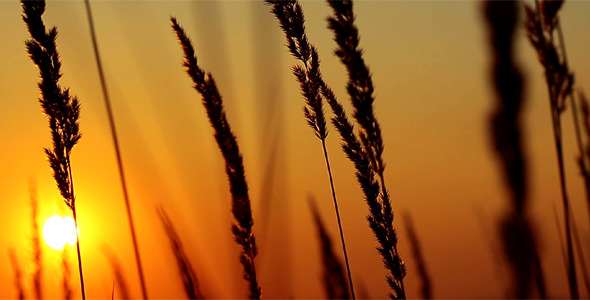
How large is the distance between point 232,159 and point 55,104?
0.91 m

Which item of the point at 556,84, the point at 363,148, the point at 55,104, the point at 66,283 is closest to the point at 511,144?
the point at 556,84

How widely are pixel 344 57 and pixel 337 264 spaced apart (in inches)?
53.0

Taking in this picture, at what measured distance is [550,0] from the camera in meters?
1.98

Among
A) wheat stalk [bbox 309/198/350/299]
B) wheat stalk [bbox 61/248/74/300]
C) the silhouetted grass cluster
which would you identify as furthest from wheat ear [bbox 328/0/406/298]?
wheat stalk [bbox 61/248/74/300]

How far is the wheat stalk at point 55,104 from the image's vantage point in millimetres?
2598

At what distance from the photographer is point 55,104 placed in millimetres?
2605

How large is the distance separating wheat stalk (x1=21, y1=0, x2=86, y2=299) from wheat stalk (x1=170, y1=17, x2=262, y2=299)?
60 cm

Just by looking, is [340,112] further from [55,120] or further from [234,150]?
[55,120]

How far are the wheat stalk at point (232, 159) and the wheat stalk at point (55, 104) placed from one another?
23.8 inches

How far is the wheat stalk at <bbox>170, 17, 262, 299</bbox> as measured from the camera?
2078mm

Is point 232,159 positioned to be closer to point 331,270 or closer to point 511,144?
point 511,144

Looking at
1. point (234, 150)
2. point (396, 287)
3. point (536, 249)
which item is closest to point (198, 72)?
point (234, 150)

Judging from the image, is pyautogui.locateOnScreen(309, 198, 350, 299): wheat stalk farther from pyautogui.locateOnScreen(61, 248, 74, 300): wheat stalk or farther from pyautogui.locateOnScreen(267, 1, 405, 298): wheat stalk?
pyautogui.locateOnScreen(61, 248, 74, 300): wheat stalk


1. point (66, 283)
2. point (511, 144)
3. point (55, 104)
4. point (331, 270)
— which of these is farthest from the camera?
point (66, 283)
